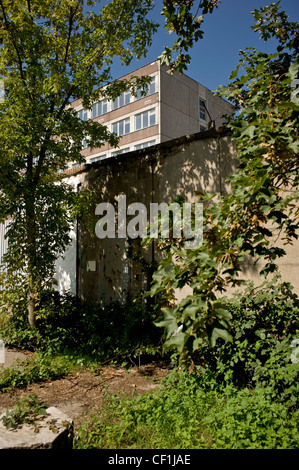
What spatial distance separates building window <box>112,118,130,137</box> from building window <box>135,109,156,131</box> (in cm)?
118

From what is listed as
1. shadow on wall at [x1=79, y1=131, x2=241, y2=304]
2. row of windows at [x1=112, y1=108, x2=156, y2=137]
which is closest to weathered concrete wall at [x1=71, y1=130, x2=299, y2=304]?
shadow on wall at [x1=79, y1=131, x2=241, y2=304]

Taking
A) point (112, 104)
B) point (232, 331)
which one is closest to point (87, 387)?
point (232, 331)

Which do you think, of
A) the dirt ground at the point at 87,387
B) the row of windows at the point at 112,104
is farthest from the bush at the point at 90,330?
the row of windows at the point at 112,104

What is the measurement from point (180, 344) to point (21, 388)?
3.52m

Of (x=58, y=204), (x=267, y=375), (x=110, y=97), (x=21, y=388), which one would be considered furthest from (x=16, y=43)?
(x=267, y=375)

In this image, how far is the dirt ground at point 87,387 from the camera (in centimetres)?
381

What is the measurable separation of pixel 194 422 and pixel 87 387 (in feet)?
6.02

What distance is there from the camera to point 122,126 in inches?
1155

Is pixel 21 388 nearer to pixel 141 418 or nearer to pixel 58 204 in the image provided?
pixel 141 418

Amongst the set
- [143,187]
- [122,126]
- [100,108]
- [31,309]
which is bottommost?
[31,309]

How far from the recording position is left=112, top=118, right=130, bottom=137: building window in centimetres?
2872

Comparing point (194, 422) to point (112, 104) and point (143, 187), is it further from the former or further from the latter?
point (112, 104)

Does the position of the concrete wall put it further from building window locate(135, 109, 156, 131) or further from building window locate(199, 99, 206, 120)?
building window locate(135, 109, 156, 131)

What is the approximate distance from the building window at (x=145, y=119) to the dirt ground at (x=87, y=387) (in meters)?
24.2
